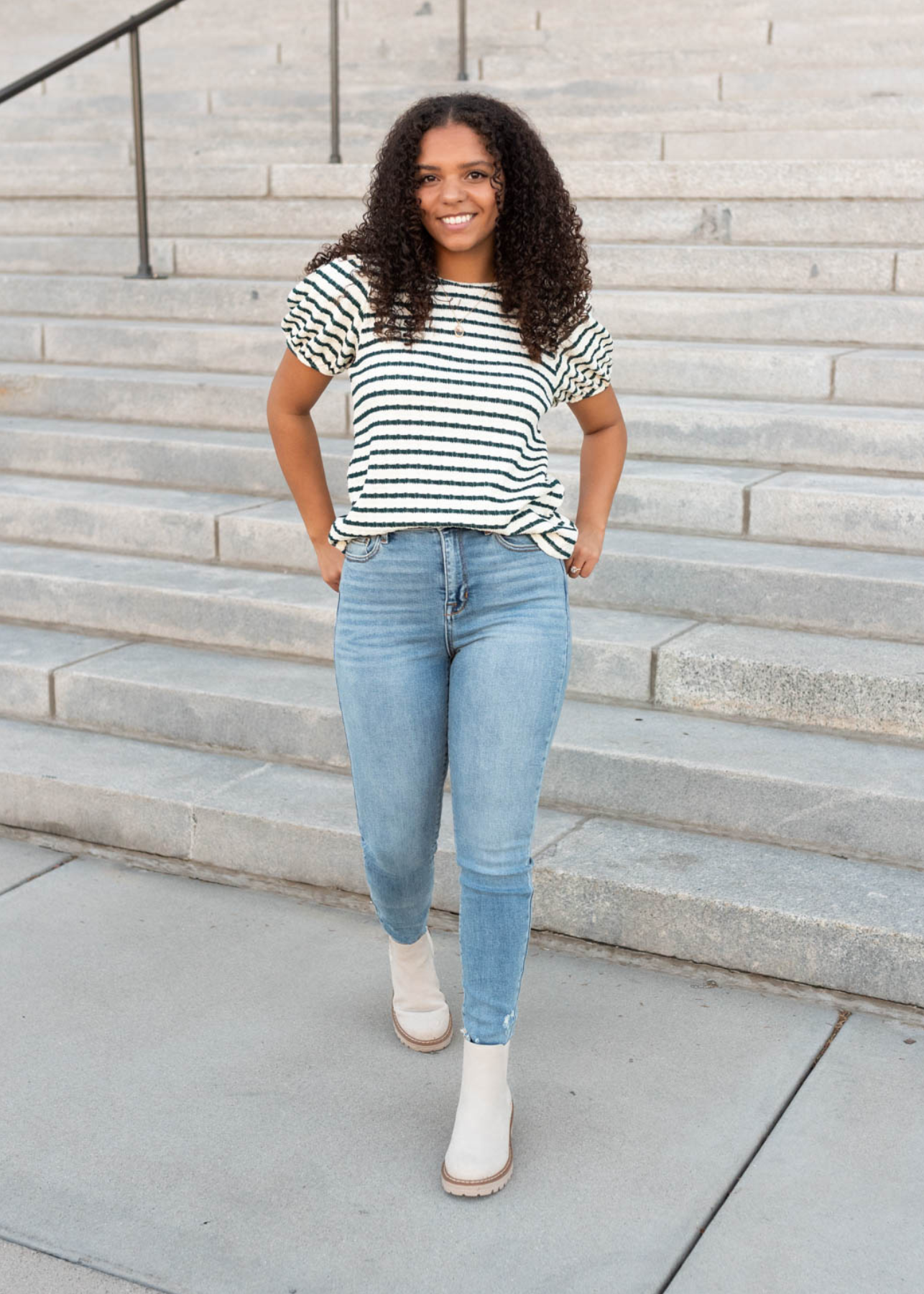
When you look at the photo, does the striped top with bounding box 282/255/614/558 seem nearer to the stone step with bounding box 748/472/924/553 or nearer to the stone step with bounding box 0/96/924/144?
the stone step with bounding box 748/472/924/553

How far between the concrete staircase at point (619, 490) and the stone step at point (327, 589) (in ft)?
0.04

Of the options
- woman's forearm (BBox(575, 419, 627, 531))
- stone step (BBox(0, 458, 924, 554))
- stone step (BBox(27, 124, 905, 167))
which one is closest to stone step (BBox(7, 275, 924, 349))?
stone step (BBox(0, 458, 924, 554))

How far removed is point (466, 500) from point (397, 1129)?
1.22 meters

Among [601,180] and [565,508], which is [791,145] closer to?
[601,180]

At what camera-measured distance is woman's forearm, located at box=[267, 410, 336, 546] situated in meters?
2.76

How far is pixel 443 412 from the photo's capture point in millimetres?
2486

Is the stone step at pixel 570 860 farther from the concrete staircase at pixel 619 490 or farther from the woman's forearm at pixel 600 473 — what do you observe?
the woman's forearm at pixel 600 473

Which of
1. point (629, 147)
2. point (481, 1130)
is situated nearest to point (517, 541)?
point (481, 1130)

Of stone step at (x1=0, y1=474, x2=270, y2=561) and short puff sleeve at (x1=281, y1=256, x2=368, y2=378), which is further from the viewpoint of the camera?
stone step at (x1=0, y1=474, x2=270, y2=561)

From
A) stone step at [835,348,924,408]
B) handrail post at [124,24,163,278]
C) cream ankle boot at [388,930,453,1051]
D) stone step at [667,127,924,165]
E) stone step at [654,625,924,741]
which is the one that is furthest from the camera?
handrail post at [124,24,163,278]

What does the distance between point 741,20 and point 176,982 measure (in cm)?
633

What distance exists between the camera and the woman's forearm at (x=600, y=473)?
2.79 meters

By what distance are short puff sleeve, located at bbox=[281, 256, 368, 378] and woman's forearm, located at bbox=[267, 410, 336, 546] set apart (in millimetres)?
181

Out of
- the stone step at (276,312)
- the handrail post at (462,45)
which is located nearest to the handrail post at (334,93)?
the stone step at (276,312)
